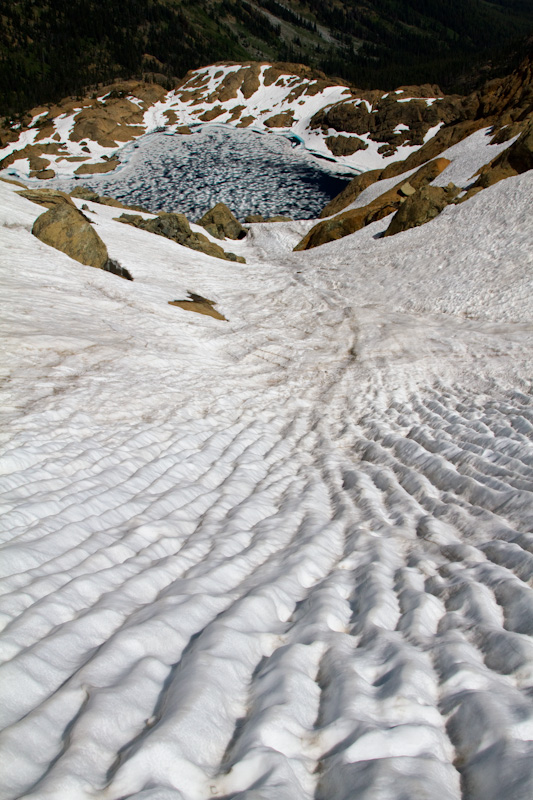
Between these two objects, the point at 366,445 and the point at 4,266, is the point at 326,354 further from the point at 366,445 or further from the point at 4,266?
the point at 4,266

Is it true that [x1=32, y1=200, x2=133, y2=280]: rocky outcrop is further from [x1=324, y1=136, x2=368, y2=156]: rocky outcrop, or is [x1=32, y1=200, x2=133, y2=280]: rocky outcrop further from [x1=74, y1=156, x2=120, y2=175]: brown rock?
[x1=324, y1=136, x2=368, y2=156]: rocky outcrop

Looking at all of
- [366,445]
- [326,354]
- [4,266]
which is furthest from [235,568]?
[4,266]

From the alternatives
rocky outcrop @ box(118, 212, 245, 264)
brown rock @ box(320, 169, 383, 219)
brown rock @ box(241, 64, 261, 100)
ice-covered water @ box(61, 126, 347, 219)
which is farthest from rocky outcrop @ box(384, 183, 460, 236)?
brown rock @ box(241, 64, 261, 100)

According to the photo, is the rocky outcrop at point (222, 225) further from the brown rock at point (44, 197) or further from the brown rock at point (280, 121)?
the brown rock at point (280, 121)

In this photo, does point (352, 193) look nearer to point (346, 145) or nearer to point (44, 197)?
point (44, 197)

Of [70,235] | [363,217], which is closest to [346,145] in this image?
[363,217]

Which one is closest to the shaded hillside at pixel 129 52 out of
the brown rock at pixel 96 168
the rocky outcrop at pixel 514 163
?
the brown rock at pixel 96 168
